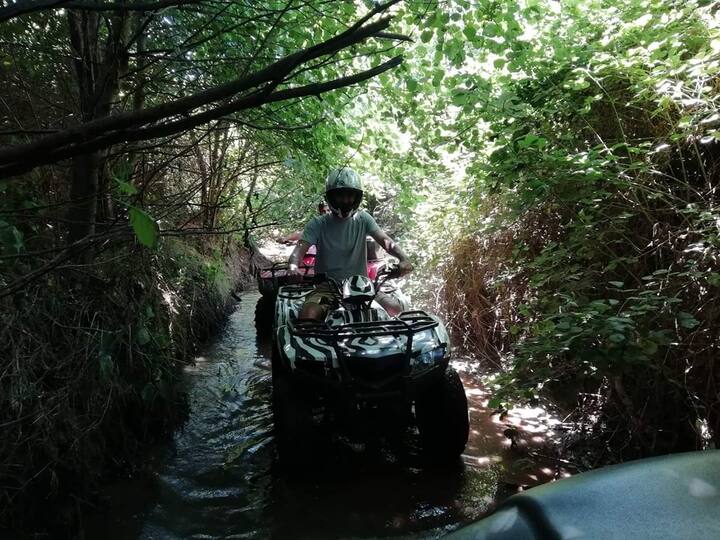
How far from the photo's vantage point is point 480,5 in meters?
3.99

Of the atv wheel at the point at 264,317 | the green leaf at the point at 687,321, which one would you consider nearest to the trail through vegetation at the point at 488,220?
the green leaf at the point at 687,321

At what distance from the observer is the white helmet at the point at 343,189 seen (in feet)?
14.1

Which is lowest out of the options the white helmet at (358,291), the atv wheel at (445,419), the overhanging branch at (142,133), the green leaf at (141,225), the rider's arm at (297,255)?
the atv wheel at (445,419)

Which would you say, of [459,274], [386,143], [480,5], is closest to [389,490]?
[459,274]

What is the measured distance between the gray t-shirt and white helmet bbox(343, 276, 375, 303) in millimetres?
902

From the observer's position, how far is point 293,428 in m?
3.24

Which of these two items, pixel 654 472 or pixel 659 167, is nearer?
pixel 654 472

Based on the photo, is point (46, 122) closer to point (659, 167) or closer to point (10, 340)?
point (10, 340)

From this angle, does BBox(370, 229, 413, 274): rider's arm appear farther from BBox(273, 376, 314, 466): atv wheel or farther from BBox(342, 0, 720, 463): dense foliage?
BBox(273, 376, 314, 466): atv wheel

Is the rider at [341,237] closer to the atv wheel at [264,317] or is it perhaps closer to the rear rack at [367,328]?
the rear rack at [367,328]

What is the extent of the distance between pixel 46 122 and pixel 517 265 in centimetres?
431

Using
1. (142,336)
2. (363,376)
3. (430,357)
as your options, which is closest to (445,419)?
(430,357)

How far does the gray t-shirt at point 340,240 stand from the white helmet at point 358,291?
2.96ft

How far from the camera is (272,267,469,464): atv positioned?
10.1 ft
